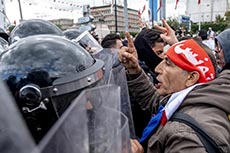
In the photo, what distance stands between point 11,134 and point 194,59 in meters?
1.19

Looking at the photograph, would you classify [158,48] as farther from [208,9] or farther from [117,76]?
[208,9]

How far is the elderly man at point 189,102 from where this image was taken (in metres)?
1.14

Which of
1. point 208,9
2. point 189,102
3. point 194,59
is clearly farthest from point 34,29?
point 208,9

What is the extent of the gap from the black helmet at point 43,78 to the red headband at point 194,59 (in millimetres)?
416

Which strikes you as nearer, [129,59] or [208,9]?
[129,59]

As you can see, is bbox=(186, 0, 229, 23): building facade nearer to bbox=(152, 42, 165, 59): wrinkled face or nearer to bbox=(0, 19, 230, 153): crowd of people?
bbox=(152, 42, 165, 59): wrinkled face

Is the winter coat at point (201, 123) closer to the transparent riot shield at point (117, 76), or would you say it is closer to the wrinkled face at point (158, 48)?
the transparent riot shield at point (117, 76)

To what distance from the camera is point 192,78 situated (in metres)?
1.50

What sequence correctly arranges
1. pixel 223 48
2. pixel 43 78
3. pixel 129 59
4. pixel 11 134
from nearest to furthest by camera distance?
pixel 11 134
pixel 43 78
pixel 129 59
pixel 223 48

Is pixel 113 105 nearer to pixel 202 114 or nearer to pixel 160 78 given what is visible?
pixel 202 114

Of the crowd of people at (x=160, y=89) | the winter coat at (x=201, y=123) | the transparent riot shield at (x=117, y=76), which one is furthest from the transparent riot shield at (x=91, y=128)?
the transparent riot shield at (x=117, y=76)

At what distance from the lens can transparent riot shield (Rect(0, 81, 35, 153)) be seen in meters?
0.43

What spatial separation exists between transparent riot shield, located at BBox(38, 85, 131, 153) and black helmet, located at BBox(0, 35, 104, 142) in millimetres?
290

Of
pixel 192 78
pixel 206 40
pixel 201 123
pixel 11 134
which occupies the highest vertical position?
pixel 11 134
